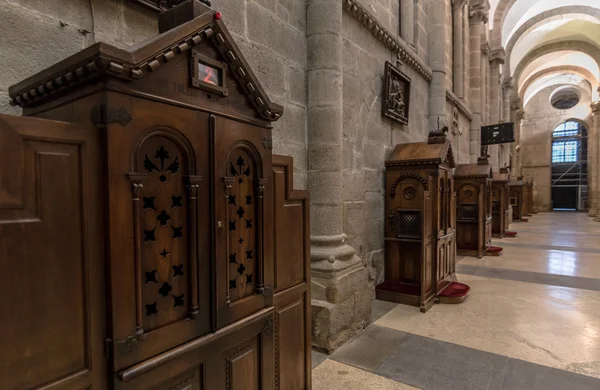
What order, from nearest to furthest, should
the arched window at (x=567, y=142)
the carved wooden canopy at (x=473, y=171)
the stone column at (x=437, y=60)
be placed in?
the stone column at (x=437, y=60), the carved wooden canopy at (x=473, y=171), the arched window at (x=567, y=142)

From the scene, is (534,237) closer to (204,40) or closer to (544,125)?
(204,40)

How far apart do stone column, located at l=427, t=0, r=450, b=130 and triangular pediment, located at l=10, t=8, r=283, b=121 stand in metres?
4.73

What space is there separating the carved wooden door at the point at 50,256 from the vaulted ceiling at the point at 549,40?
1328cm

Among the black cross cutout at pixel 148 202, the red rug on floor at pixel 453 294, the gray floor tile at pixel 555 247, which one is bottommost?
the gray floor tile at pixel 555 247

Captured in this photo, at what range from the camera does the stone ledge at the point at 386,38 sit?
3303mm

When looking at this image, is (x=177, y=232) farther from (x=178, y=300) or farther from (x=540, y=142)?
(x=540, y=142)

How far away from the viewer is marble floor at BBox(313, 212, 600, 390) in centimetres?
225

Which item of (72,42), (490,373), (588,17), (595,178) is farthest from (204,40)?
(595,178)

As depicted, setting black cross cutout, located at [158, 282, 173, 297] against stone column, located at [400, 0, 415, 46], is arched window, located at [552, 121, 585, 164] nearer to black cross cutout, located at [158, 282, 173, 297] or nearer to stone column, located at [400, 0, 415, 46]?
stone column, located at [400, 0, 415, 46]

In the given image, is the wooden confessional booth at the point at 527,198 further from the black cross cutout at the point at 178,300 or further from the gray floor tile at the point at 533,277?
the black cross cutout at the point at 178,300

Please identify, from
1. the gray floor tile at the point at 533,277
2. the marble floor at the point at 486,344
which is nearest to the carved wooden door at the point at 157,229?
the marble floor at the point at 486,344

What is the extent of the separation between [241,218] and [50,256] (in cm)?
70

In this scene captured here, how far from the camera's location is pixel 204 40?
124 centimetres

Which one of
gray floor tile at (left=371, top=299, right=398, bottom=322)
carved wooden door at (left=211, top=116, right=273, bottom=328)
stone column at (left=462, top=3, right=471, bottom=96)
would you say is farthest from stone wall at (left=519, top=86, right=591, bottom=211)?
carved wooden door at (left=211, top=116, right=273, bottom=328)
